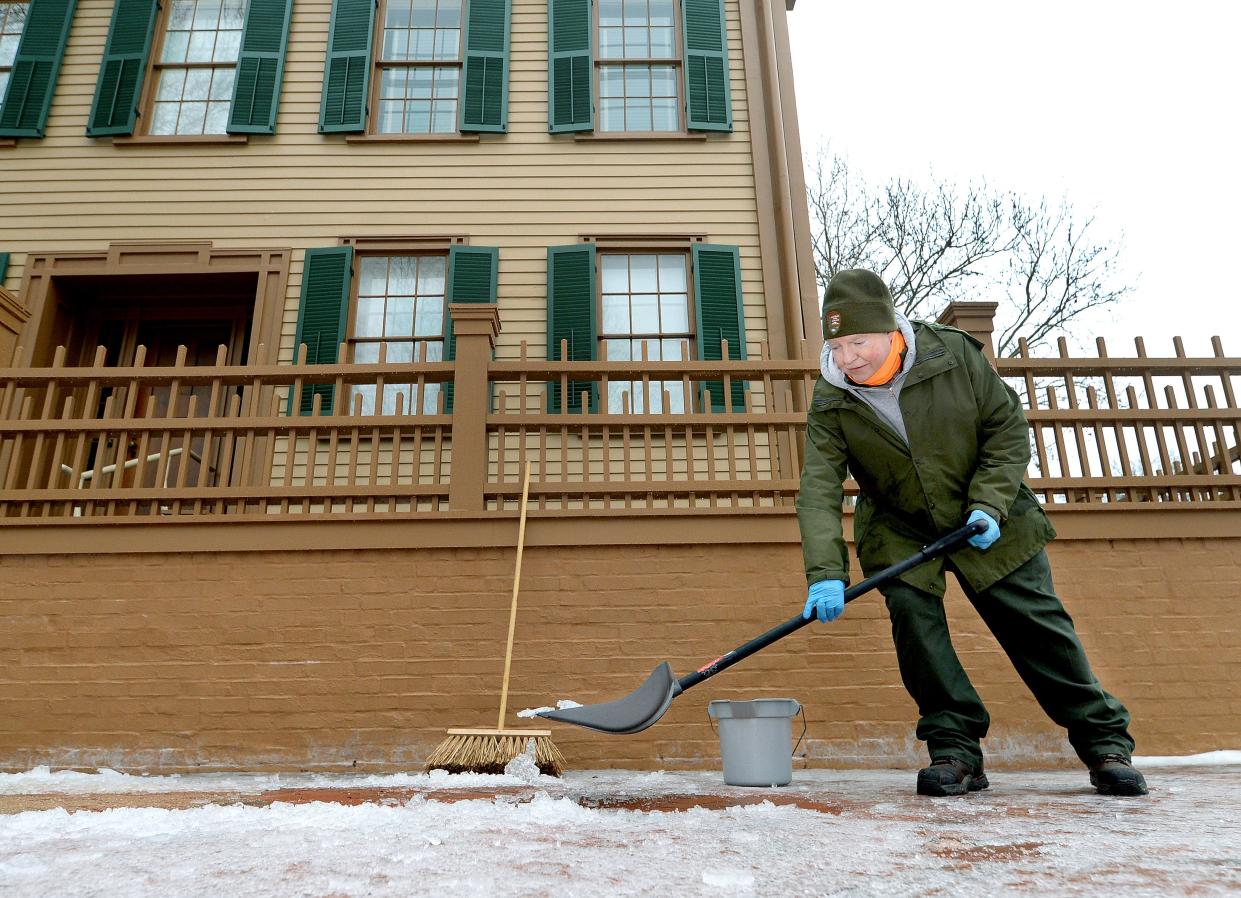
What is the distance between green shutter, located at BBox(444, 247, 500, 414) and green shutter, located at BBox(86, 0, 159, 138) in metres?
3.42

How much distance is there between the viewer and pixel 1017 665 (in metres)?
3.02

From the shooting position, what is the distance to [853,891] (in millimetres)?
1468

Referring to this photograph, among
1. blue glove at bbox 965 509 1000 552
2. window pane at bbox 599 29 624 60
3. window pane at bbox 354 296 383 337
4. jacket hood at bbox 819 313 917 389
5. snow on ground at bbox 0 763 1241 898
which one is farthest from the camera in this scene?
window pane at bbox 599 29 624 60

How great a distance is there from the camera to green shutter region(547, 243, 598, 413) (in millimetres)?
7203

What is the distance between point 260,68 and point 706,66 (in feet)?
14.3

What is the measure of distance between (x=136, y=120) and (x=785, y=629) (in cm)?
812

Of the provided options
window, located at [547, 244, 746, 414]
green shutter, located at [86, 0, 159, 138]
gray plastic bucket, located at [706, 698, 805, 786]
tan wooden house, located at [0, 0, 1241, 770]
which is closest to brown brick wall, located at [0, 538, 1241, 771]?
tan wooden house, located at [0, 0, 1241, 770]

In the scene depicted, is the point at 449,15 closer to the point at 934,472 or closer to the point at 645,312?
the point at 645,312

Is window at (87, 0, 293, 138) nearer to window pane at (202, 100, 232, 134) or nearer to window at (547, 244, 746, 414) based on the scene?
window pane at (202, 100, 232, 134)

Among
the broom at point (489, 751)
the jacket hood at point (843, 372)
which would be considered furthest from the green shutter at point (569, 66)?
the broom at point (489, 751)

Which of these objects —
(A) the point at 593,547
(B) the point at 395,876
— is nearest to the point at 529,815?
(B) the point at 395,876

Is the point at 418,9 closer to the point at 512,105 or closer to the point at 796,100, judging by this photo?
the point at 512,105

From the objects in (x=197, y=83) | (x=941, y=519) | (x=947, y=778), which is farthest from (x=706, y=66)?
(x=947, y=778)

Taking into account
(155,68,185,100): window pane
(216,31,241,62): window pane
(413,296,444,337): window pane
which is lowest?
(413,296,444,337): window pane
